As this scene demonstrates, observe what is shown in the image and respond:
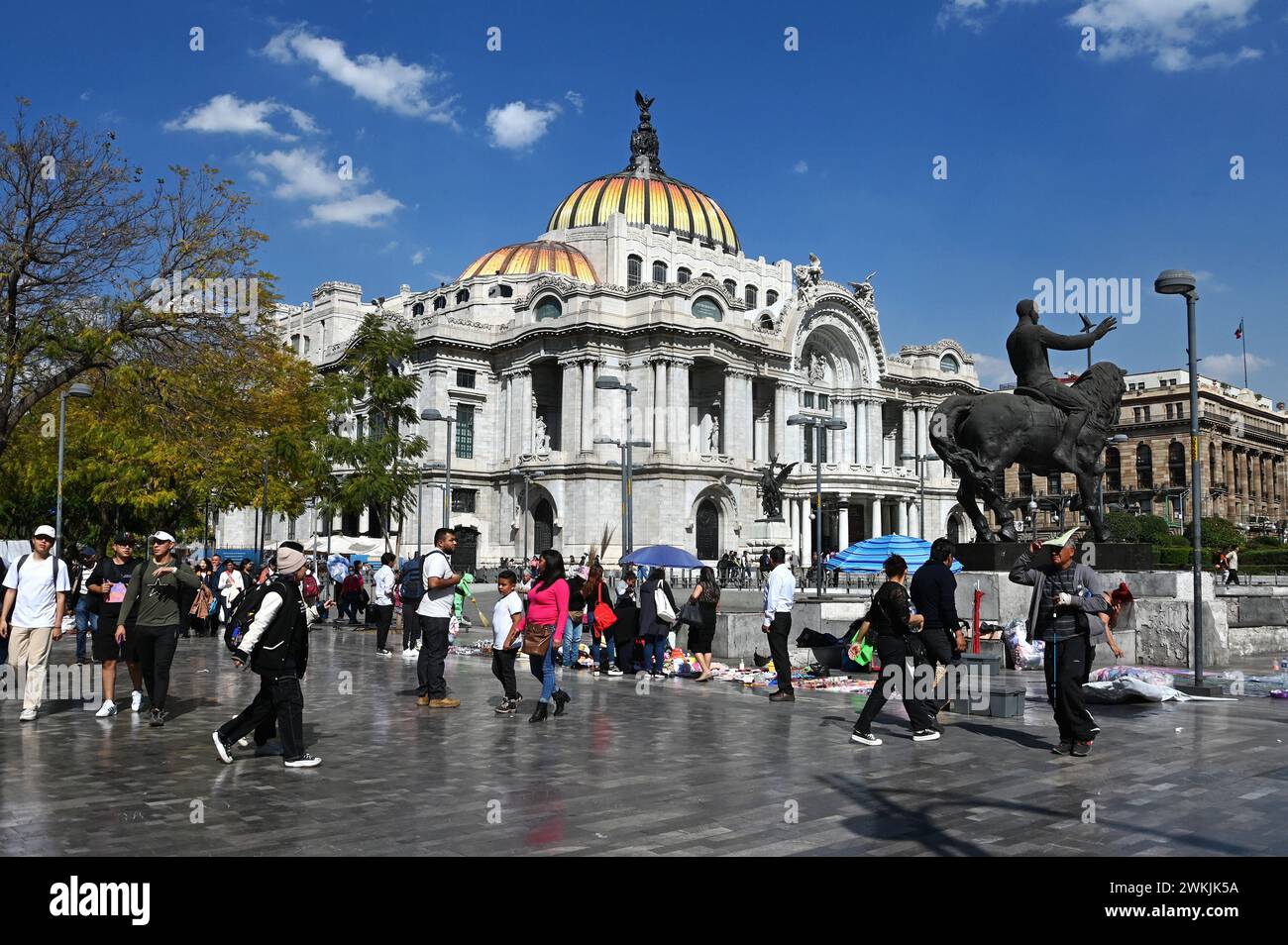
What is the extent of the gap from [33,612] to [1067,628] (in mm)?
10277

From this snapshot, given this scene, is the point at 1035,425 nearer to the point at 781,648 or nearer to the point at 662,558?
the point at 781,648

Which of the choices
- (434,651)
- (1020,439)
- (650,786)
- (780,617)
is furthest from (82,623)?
(1020,439)

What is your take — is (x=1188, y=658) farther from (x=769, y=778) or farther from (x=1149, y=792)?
(x=769, y=778)

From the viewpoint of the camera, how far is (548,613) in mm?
12188

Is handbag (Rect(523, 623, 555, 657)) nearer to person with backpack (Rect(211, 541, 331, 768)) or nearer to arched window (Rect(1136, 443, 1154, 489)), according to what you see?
person with backpack (Rect(211, 541, 331, 768))

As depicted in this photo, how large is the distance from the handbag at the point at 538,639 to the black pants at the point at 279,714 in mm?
3042

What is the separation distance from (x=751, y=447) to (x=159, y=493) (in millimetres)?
40583

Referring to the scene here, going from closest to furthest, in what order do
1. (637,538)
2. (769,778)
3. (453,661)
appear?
(769,778), (453,661), (637,538)

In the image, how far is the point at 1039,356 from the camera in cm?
1819

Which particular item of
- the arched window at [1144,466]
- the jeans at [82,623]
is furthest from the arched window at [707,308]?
the arched window at [1144,466]

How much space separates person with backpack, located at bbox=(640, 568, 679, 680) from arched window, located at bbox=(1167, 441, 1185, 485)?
312 feet

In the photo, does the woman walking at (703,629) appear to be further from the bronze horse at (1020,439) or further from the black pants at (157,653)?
the black pants at (157,653)
